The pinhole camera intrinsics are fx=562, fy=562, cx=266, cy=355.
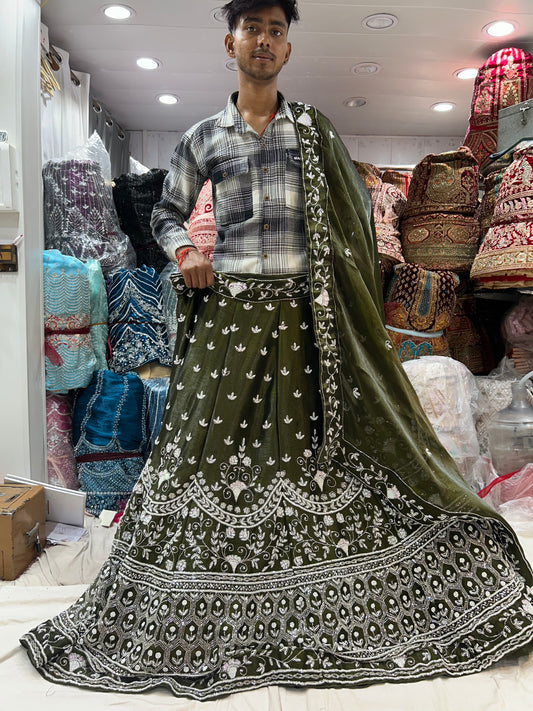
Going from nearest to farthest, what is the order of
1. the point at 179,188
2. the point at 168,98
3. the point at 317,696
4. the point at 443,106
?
1. the point at 317,696
2. the point at 179,188
3. the point at 168,98
4. the point at 443,106

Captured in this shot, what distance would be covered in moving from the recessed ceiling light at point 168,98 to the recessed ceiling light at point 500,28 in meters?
2.03

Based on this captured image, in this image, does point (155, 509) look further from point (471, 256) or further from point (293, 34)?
point (293, 34)

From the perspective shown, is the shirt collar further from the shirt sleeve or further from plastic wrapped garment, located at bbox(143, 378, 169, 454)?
plastic wrapped garment, located at bbox(143, 378, 169, 454)

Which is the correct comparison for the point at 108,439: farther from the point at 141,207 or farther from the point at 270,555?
the point at 270,555

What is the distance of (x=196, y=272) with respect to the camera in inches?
53.4

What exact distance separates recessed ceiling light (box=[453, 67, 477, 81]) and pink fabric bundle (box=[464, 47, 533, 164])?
368mm

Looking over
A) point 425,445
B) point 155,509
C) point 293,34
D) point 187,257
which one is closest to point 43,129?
point 293,34

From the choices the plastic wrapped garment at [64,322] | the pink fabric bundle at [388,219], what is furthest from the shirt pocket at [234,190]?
the pink fabric bundle at [388,219]

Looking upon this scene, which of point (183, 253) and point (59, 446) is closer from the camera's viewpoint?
point (183, 253)

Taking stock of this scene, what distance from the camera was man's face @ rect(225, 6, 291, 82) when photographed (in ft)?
4.49

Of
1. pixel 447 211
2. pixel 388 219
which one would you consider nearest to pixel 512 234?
pixel 447 211

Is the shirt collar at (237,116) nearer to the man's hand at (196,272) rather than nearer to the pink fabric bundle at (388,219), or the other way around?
the man's hand at (196,272)

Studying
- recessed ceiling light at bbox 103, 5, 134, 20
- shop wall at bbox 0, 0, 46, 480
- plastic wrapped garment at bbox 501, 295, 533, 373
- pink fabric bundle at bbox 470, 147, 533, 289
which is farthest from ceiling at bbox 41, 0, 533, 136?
plastic wrapped garment at bbox 501, 295, 533, 373

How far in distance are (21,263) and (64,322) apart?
1.06ft
